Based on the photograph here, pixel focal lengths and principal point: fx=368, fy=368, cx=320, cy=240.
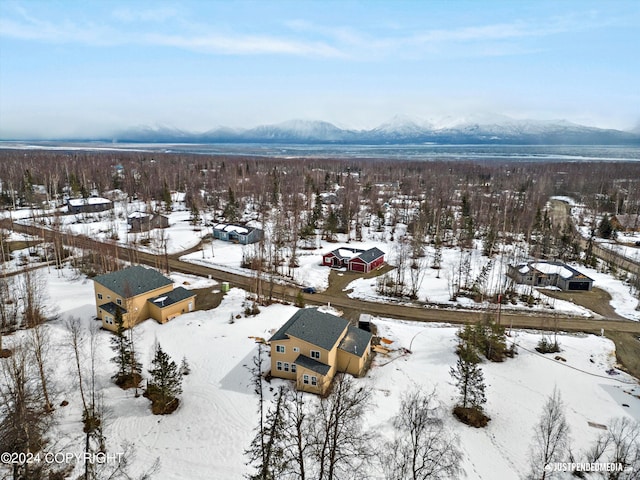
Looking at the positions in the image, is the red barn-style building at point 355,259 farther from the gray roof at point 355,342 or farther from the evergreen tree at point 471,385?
the evergreen tree at point 471,385

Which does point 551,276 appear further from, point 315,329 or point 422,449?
point 422,449

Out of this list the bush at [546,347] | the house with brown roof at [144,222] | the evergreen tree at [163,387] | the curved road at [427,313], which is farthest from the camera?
the house with brown roof at [144,222]

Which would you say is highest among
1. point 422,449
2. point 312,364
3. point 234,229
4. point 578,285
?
point 234,229

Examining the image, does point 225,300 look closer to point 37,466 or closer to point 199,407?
point 199,407

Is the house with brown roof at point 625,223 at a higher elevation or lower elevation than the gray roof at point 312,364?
higher

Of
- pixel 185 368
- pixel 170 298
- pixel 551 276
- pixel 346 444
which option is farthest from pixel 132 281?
pixel 551 276

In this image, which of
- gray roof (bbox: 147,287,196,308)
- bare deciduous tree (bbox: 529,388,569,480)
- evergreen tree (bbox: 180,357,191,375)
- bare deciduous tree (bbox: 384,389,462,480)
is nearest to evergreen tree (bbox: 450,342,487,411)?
bare deciduous tree (bbox: 384,389,462,480)

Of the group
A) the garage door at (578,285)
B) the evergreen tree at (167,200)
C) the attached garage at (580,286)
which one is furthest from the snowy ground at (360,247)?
the evergreen tree at (167,200)
